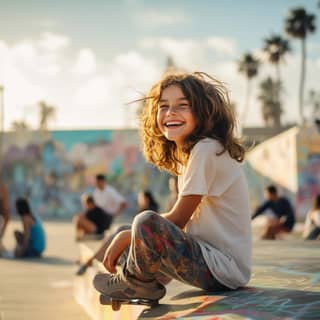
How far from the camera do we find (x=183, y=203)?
304cm

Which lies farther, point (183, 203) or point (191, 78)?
point (191, 78)

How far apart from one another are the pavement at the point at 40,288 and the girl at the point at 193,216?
2.13 metres

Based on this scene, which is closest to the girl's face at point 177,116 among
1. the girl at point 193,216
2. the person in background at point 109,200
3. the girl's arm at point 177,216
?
the girl at point 193,216

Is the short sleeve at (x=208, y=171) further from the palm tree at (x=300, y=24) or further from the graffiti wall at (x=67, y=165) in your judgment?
the palm tree at (x=300, y=24)

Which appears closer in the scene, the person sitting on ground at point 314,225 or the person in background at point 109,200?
the person sitting on ground at point 314,225

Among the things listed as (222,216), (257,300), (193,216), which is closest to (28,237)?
(193,216)

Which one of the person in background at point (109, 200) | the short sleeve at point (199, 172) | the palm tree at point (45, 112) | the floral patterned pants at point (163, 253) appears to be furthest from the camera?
the palm tree at point (45, 112)

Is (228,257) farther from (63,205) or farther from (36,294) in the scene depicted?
(63,205)

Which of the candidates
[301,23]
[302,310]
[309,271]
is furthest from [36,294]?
[301,23]

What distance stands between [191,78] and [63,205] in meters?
27.6

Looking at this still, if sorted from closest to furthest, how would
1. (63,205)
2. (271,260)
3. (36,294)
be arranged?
(271,260)
(36,294)
(63,205)

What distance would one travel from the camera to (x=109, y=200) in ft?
36.9

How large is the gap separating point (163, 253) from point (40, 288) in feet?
13.7

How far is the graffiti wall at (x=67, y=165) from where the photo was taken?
30.3 meters
